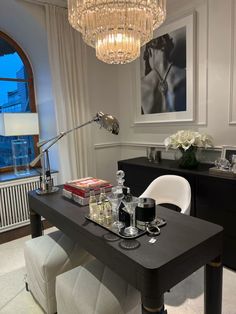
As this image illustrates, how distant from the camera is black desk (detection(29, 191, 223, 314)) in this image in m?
1.06

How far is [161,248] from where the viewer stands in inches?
46.6

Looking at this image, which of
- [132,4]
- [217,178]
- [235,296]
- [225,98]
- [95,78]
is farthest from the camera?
[95,78]

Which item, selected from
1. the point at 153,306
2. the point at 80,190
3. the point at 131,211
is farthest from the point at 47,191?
the point at 153,306

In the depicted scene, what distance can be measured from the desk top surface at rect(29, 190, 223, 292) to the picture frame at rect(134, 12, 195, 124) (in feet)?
5.16

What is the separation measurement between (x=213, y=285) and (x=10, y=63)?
3.46 m

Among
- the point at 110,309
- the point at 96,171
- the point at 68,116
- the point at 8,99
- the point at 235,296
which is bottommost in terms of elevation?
the point at 235,296

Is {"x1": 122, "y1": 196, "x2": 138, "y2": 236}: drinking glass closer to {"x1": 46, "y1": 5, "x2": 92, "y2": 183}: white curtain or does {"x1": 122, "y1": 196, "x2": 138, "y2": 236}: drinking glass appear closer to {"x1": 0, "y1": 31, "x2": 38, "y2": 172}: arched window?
{"x1": 46, "y1": 5, "x2": 92, "y2": 183}: white curtain

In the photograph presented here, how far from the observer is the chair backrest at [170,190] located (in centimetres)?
207

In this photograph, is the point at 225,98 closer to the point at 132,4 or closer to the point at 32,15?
the point at 132,4

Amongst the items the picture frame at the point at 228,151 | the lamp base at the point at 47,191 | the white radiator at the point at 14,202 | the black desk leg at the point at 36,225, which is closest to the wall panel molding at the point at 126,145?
the picture frame at the point at 228,151

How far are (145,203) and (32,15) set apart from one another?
8.92 feet

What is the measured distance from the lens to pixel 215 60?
245 cm

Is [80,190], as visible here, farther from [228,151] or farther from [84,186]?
[228,151]

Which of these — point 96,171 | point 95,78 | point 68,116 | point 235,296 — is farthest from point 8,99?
point 235,296
